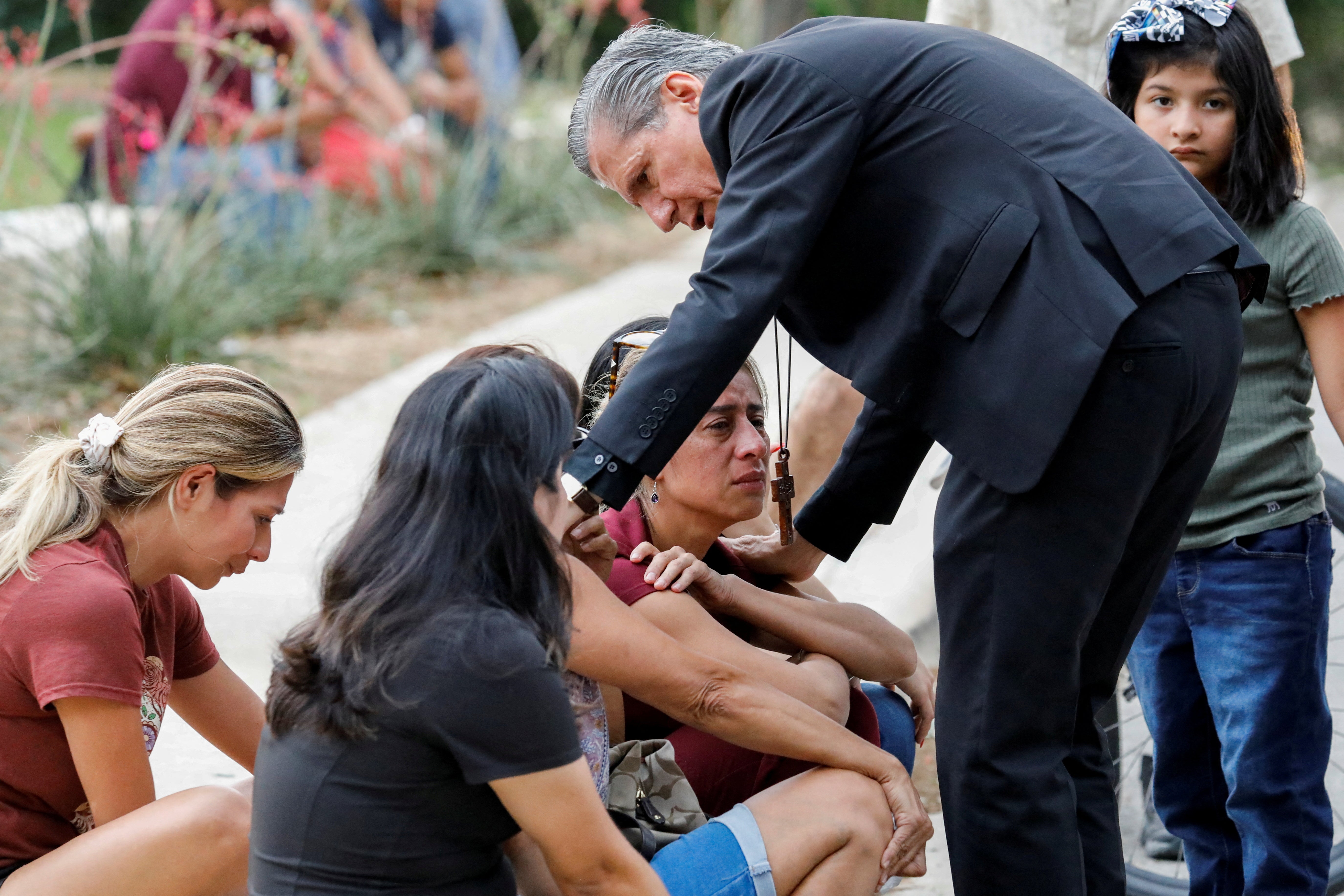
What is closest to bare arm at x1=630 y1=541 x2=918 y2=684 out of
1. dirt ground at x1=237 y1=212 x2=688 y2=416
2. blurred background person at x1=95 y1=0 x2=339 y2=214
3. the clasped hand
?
the clasped hand

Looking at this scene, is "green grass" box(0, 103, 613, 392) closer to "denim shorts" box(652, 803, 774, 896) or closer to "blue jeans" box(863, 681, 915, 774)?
"blue jeans" box(863, 681, 915, 774)

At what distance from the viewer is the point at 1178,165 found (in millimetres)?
1952

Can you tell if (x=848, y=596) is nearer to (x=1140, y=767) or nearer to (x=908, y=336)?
(x=1140, y=767)

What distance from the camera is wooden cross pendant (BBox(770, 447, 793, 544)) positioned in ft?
7.27

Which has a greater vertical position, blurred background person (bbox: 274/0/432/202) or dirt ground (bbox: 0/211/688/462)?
blurred background person (bbox: 274/0/432/202)

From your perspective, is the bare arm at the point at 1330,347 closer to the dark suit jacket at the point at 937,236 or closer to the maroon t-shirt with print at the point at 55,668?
the dark suit jacket at the point at 937,236

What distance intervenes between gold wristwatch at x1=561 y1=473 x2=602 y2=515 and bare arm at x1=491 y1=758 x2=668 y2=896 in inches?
16.0

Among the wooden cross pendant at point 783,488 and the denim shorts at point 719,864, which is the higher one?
the wooden cross pendant at point 783,488

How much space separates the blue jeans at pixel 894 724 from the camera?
2.46 m

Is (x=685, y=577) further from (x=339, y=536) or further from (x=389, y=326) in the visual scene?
(x=389, y=326)

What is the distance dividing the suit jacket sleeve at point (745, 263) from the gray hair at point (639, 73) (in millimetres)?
260

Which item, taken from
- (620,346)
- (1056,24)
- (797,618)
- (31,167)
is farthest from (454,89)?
(797,618)

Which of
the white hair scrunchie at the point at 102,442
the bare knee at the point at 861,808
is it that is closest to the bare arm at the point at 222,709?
the white hair scrunchie at the point at 102,442

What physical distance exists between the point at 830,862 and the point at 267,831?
826 mm
